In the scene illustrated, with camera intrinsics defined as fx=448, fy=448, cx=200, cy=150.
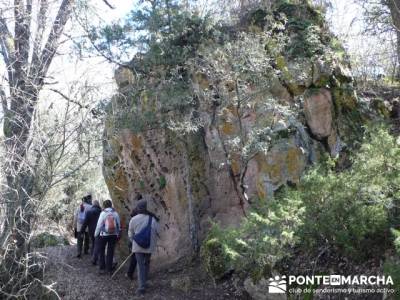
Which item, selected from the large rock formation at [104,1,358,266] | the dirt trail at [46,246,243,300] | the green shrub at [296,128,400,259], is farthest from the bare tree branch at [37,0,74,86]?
the green shrub at [296,128,400,259]

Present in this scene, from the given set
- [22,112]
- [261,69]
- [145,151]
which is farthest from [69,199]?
[261,69]

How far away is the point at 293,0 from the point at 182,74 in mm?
3795

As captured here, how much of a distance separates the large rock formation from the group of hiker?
3.46 ft

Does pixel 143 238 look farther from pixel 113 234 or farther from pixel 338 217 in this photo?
pixel 338 217

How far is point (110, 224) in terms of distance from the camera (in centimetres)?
1010

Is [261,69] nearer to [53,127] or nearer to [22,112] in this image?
[53,127]

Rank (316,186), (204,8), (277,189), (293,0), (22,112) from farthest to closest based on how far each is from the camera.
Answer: (293,0) < (204,8) < (277,189) < (22,112) < (316,186)

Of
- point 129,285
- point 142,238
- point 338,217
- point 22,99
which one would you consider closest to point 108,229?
point 129,285

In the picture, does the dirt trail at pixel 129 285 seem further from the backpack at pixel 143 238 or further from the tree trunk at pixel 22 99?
the tree trunk at pixel 22 99

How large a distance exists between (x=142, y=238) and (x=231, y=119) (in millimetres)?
3274

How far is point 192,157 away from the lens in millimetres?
11031

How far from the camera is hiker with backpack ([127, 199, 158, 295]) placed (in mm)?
8578

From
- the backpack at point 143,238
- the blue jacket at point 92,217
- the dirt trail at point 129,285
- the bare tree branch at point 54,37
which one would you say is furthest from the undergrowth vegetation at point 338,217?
the blue jacket at point 92,217

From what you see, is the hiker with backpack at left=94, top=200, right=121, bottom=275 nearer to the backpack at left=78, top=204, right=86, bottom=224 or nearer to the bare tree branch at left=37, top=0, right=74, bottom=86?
the backpack at left=78, top=204, right=86, bottom=224
